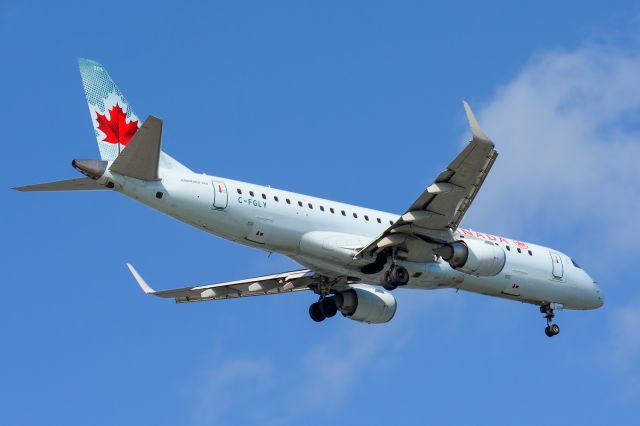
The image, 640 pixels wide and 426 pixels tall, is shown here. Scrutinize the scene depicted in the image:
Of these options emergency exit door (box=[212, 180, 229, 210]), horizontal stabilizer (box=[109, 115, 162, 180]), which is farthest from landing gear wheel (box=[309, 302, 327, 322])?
horizontal stabilizer (box=[109, 115, 162, 180])

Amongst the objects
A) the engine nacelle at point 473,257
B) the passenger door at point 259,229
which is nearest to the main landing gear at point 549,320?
the engine nacelle at point 473,257

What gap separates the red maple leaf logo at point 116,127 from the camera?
43.4 meters

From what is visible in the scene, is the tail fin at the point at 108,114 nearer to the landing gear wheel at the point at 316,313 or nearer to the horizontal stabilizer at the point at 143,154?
the horizontal stabilizer at the point at 143,154

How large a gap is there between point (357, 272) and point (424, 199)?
14.5 feet

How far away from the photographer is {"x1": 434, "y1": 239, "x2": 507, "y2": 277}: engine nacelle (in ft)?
148

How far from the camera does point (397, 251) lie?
4578 cm

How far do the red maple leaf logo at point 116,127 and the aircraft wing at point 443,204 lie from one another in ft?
29.2

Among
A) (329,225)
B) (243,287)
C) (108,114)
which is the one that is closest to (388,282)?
(329,225)

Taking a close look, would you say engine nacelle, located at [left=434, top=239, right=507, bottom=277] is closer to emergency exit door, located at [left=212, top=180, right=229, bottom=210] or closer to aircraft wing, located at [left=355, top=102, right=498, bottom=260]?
aircraft wing, located at [left=355, top=102, right=498, bottom=260]

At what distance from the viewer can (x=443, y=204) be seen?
43.9 metres

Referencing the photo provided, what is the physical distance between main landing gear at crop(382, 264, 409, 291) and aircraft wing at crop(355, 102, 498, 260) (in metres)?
0.66

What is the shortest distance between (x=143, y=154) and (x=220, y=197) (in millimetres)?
3417

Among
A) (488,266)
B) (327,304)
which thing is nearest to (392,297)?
(327,304)

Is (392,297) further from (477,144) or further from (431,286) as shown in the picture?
(477,144)
